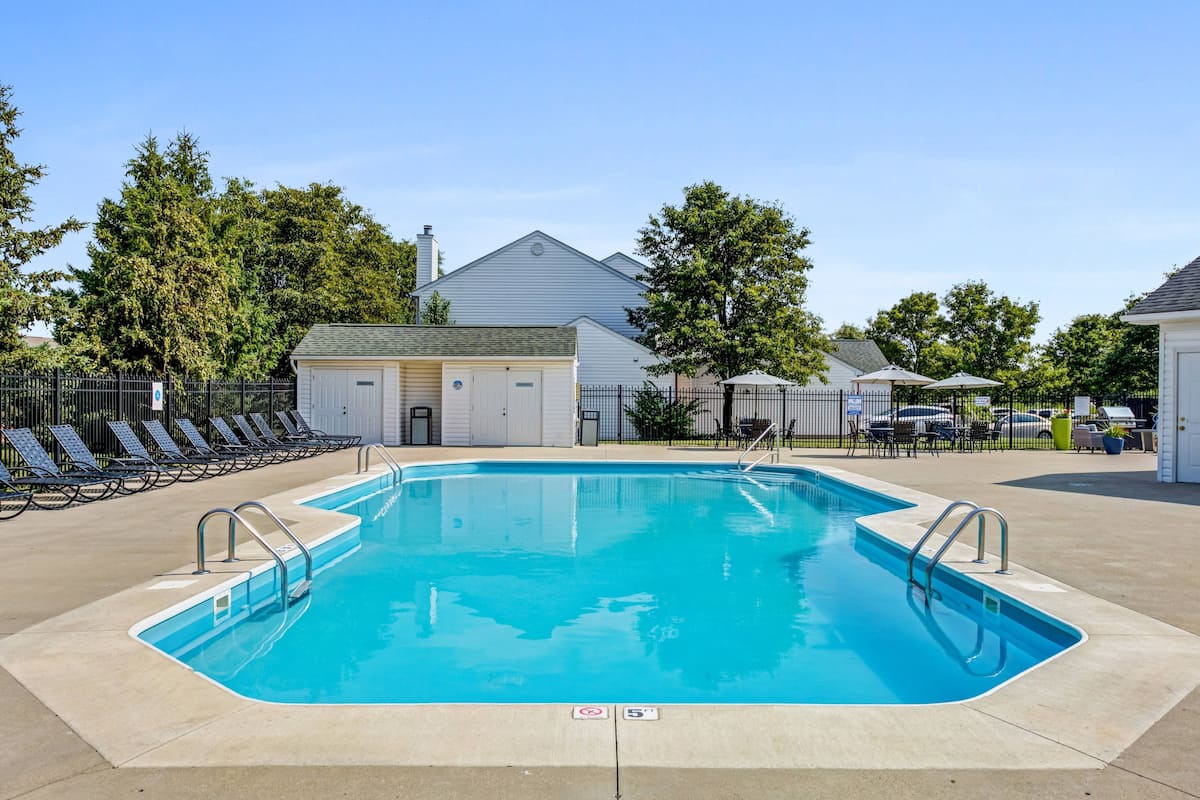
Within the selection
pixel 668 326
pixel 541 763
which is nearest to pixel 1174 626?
pixel 541 763

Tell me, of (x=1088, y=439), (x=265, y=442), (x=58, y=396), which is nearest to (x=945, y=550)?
(x=58, y=396)

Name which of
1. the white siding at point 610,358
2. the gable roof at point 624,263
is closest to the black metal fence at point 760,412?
the white siding at point 610,358

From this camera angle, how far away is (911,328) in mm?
43469

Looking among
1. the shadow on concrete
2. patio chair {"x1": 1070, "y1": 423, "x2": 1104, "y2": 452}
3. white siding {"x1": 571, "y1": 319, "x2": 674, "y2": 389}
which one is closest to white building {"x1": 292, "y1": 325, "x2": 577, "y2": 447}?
white siding {"x1": 571, "y1": 319, "x2": 674, "y2": 389}

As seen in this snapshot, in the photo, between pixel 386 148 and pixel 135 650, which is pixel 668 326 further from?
pixel 135 650

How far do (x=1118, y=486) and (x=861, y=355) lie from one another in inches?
867

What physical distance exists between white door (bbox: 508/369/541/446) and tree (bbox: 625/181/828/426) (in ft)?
20.7

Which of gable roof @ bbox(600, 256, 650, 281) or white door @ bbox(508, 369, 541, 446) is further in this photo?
gable roof @ bbox(600, 256, 650, 281)

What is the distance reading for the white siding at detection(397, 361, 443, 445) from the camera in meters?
22.5

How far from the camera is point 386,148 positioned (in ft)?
64.6

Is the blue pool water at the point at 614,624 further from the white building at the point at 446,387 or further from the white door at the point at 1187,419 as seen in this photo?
the white building at the point at 446,387

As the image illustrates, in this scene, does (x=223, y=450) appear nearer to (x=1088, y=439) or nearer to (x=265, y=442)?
(x=265, y=442)

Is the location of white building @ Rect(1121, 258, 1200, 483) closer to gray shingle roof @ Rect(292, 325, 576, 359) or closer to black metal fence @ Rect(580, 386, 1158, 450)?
black metal fence @ Rect(580, 386, 1158, 450)

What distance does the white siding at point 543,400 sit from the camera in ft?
70.7
